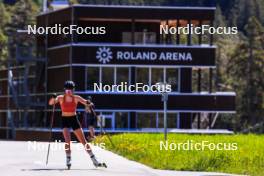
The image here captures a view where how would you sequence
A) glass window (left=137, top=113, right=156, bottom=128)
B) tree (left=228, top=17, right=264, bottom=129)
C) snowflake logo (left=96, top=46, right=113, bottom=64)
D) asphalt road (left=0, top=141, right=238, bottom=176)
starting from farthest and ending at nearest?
1. tree (left=228, top=17, right=264, bottom=129)
2. glass window (left=137, top=113, right=156, bottom=128)
3. snowflake logo (left=96, top=46, right=113, bottom=64)
4. asphalt road (left=0, top=141, right=238, bottom=176)

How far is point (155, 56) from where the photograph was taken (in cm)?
6006

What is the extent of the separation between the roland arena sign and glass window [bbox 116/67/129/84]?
530mm

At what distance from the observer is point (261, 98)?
93062 mm

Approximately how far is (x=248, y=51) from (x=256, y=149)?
233ft

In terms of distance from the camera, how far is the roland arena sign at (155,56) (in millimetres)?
59688

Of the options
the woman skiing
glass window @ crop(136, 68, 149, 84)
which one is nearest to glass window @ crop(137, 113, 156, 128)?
glass window @ crop(136, 68, 149, 84)

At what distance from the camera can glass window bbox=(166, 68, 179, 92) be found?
198ft

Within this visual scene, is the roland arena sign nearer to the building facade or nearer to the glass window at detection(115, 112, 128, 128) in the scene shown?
the building facade

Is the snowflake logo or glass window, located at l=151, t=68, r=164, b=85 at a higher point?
the snowflake logo

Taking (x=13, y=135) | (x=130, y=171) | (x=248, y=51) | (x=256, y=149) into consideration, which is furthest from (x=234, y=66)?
(x=130, y=171)

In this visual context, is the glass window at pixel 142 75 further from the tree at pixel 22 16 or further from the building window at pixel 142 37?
the tree at pixel 22 16

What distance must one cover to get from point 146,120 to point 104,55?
5007 millimetres

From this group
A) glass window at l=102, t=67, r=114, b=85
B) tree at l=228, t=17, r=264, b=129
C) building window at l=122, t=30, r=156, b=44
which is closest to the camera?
glass window at l=102, t=67, r=114, b=85

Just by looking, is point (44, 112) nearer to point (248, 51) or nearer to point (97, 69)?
point (97, 69)
